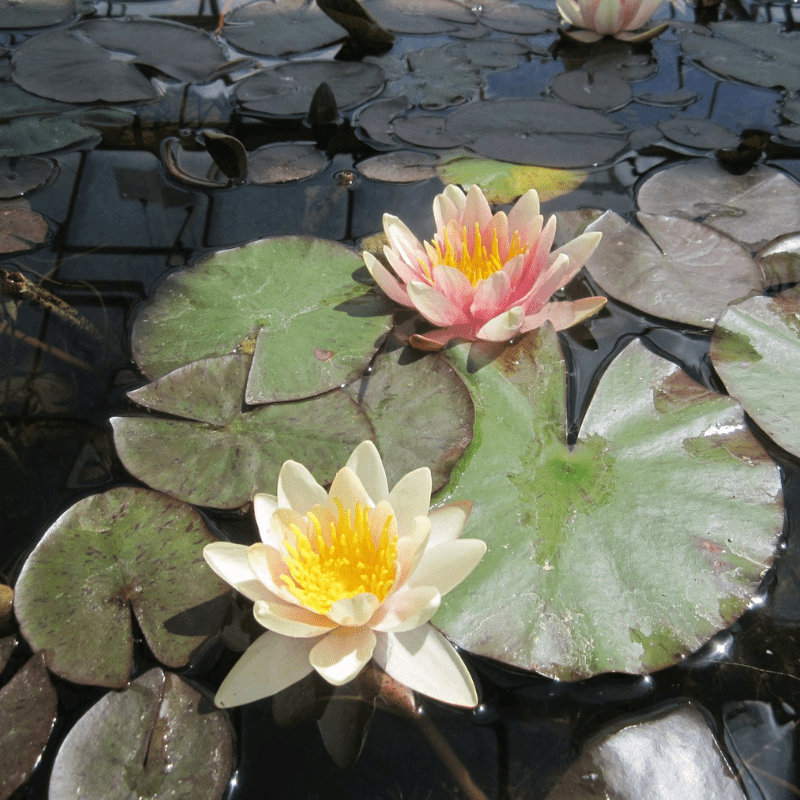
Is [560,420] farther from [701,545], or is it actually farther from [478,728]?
[478,728]

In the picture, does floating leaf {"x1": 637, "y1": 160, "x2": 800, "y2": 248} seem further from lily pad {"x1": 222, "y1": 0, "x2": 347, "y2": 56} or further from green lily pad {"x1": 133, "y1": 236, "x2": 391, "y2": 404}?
lily pad {"x1": 222, "y1": 0, "x2": 347, "y2": 56}

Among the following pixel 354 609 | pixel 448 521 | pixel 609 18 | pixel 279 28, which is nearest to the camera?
pixel 354 609

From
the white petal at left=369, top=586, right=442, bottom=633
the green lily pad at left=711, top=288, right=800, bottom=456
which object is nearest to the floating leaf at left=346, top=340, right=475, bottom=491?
the white petal at left=369, top=586, right=442, bottom=633

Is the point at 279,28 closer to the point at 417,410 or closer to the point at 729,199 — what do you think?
the point at 729,199

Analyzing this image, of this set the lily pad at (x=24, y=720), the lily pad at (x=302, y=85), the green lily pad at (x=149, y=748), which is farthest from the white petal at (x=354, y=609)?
the lily pad at (x=302, y=85)

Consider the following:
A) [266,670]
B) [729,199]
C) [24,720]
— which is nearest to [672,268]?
[729,199]
